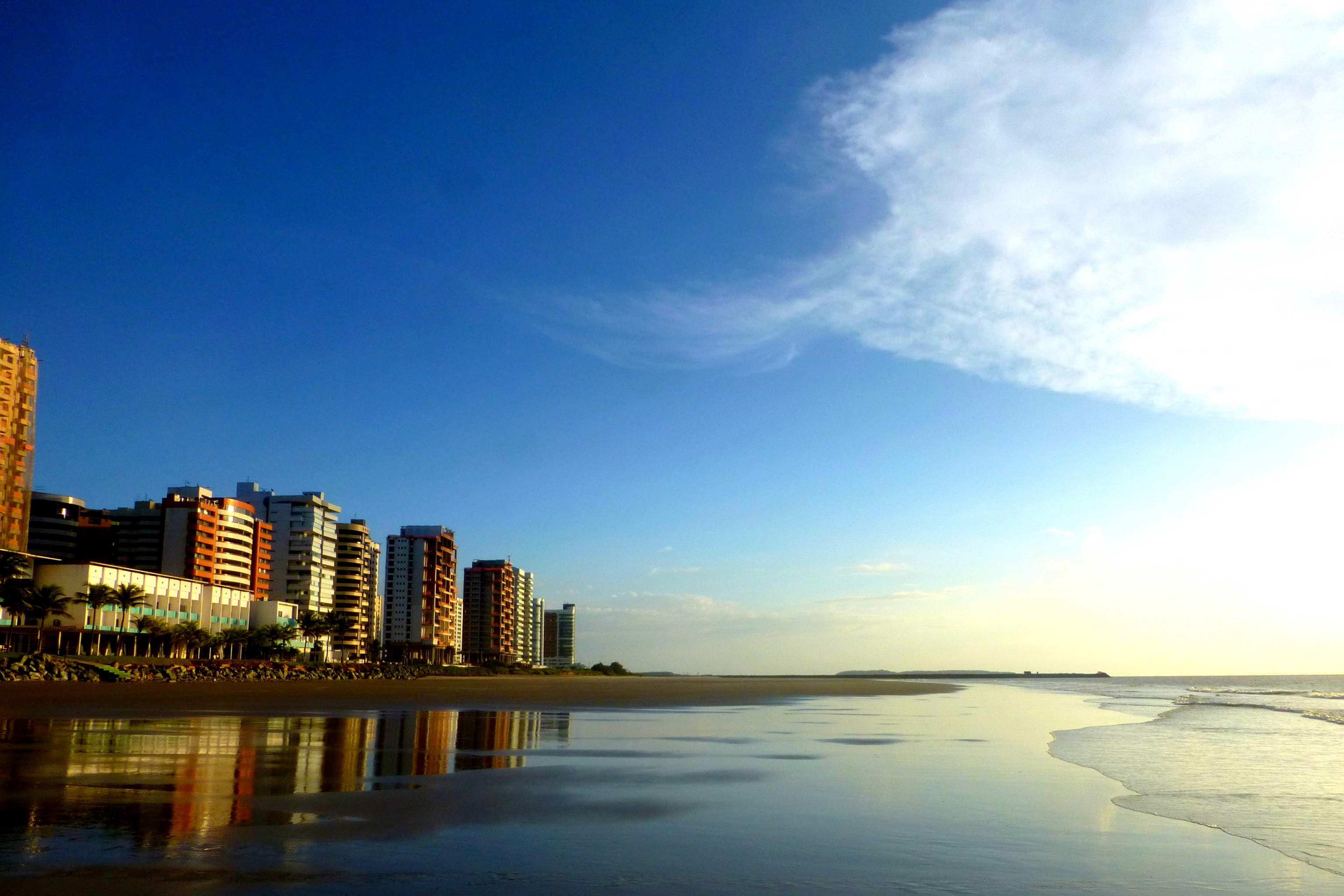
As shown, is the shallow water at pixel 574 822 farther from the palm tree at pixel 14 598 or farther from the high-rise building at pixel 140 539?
the high-rise building at pixel 140 539

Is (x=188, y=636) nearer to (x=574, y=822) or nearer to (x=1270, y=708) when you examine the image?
(x=1270, y=708)

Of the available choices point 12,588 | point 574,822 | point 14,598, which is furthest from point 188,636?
point 574,822

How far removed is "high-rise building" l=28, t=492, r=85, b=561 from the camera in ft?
591

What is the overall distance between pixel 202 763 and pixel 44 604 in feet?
364

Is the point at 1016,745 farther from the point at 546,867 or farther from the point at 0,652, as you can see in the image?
the point at 0,652

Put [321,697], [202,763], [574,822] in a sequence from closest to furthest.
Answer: [574,822] < [202,763] < [321,697]

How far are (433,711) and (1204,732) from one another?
30833 mm

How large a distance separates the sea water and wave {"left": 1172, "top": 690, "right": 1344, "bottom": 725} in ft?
1.51

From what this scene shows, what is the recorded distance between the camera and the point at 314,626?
172 metres

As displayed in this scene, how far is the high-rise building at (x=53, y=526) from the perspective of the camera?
18025cm

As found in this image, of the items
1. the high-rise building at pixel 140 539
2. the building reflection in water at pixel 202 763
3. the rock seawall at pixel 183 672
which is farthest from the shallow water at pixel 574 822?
the high-rise building at pixel 140 539

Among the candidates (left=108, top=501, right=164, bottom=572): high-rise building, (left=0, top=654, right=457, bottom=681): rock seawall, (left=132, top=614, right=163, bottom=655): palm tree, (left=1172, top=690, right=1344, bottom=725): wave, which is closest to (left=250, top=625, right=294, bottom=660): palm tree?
(left=0, top=654, right=457, bottom=681): rock seawall

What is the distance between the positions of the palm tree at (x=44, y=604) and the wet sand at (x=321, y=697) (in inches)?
1523

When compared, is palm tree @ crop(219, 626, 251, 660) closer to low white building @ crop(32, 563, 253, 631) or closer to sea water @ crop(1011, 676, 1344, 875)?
low white building @ crop(32, 563, 253, 631)
